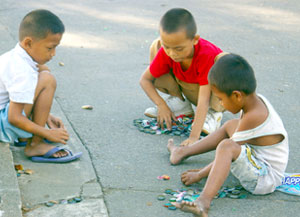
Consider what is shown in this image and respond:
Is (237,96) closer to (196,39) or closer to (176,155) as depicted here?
(176,155)

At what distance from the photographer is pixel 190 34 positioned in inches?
163

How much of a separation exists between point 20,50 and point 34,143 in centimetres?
68

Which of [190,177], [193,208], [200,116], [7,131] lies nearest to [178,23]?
[200,116]

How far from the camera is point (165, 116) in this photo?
4.52 m

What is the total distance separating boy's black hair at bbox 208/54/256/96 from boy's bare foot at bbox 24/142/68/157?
4.13ft

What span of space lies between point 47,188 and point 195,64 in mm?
1584

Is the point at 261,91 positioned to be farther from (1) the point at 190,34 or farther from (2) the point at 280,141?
(2) the point at 280,141

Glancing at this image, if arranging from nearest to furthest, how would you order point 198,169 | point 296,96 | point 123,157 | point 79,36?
1. point 198,169
2. point 123,157
3. point 296,96
4. point 79,36

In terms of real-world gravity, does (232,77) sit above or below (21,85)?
above

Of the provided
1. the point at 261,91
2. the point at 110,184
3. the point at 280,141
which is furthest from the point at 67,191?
the point at 261,91

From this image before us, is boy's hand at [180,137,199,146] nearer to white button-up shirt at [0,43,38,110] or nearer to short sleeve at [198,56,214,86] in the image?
short sleeve at [198,56,214,86]

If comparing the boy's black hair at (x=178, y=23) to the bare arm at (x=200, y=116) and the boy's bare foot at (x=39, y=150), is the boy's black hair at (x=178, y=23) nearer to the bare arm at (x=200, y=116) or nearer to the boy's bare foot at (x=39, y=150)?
the bare arm at (x=200, y=116)

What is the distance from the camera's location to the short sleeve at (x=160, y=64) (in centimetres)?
448

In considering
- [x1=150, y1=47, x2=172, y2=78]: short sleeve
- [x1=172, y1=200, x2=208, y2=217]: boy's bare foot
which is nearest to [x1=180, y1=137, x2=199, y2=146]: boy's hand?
[x1=150, y1=47, x2=172, y2=78]: short sleeve
